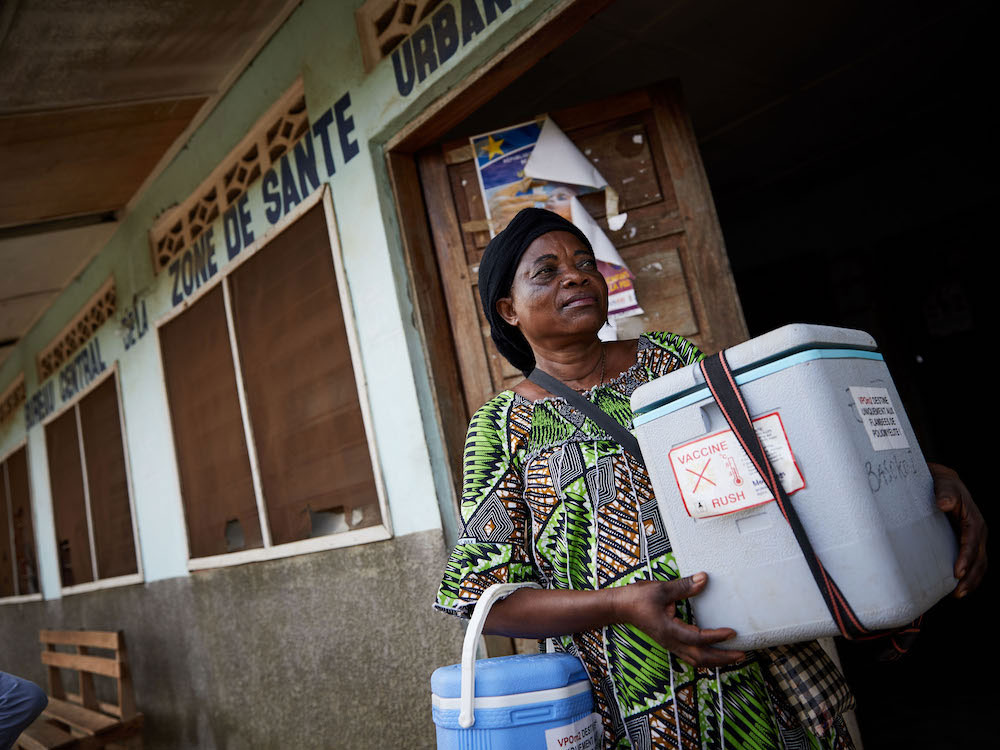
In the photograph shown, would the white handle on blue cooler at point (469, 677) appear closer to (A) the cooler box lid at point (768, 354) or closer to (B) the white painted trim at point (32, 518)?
(A) the cooler box lid at point (768, 354)

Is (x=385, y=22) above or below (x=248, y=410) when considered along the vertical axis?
above

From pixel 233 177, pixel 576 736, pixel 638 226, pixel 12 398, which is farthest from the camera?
pixel 12 398

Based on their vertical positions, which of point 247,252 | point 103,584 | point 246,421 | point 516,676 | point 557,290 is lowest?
point 516,676

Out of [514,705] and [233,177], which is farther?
[233,177]

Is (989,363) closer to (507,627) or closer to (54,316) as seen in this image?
(507,627)

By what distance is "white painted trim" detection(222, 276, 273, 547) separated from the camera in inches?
157

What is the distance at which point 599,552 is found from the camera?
1311mm

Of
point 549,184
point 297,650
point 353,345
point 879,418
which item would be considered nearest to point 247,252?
point 353,345

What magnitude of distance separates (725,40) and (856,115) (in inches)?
72.6

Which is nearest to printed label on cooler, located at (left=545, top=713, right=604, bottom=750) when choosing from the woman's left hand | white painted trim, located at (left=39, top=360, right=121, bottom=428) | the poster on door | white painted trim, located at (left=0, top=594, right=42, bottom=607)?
the woman's left hand

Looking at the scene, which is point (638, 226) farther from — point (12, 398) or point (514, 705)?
point (12, 398)

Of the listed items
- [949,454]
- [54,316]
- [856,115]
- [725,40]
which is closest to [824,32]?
[725,40]

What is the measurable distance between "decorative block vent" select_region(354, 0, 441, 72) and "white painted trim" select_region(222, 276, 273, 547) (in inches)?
64.3

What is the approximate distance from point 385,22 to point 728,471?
264 cm
